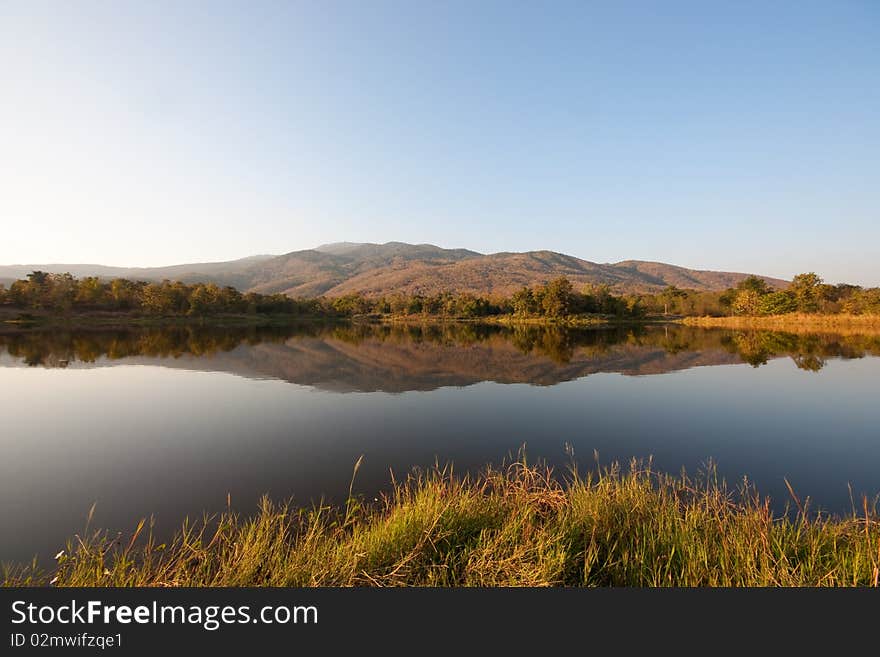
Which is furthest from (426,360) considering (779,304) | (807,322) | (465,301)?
(465,301)

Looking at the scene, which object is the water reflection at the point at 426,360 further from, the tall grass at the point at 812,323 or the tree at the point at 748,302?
the tree at the point at 748,302

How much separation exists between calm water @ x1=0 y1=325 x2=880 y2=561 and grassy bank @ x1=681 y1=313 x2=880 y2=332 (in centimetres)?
5347

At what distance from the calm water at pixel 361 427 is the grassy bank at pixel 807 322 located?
5347 centimetres

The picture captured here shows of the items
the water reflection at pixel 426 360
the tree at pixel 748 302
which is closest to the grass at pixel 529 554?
the water reflection at pixel 426 360

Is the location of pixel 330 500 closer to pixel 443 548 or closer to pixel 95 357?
pixel 443 548

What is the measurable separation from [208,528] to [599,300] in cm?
11749

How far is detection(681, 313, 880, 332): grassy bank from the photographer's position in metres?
65.4

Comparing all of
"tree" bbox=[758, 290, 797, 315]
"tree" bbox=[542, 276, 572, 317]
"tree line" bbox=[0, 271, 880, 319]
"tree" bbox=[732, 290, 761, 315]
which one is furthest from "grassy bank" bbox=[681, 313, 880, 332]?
Answer: "tree" bbox=[542, 276, 572, 317]

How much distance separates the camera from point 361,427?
14.4 metres

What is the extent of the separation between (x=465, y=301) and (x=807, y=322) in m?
87.6

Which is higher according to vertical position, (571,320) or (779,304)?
(779,304)

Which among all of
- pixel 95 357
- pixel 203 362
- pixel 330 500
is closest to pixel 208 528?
pixel 330 500

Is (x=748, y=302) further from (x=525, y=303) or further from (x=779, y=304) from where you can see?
(x=525, y=303)

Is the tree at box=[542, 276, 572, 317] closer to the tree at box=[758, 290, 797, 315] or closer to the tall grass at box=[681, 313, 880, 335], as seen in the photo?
the tall grass at box=[681, 313, 880, 335]
